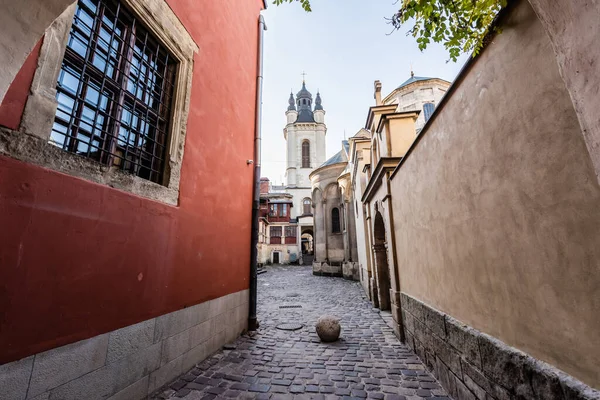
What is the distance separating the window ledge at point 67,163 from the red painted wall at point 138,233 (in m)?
0.07

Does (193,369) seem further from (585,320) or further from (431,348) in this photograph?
(585,320)

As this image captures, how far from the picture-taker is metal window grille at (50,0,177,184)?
→ 270 centimetres

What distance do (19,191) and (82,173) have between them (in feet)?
1.81

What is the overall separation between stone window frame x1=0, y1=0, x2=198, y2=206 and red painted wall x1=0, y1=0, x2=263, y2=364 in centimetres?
11

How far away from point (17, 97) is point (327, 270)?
20.3 meters

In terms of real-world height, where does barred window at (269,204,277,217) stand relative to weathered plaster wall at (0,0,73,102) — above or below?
above

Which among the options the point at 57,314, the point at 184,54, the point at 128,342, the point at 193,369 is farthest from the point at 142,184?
the point at 193,369

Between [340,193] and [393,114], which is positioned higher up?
[340,193]

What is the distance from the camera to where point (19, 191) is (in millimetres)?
2045

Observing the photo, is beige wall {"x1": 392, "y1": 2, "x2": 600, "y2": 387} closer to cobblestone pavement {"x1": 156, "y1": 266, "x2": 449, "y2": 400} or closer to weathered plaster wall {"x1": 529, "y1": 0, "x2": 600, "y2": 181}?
weathered plaster wall {"x1": 529, "y1": 0, "x2": 600, "y2": 181}

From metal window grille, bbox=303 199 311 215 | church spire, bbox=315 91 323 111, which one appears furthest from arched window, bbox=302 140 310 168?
church spire, bbox=315 91 323 111

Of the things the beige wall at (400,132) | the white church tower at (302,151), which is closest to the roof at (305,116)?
the white church tower at (302,151)

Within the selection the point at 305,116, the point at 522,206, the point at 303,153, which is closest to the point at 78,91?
the point at 522,206

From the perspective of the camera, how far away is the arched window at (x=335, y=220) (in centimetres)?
2175
